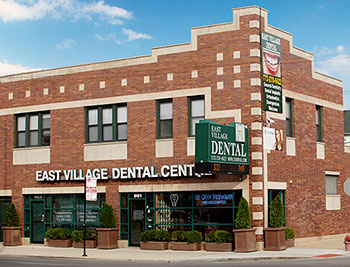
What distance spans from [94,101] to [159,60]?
13.4ft

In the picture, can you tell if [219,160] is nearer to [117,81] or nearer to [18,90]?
[117,81]

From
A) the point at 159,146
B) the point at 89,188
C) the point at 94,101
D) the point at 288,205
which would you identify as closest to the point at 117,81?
the point at 94,101

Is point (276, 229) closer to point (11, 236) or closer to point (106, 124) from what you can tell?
point (106, 124)

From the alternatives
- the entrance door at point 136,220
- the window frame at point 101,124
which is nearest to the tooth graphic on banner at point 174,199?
the entrance door at point 136,220

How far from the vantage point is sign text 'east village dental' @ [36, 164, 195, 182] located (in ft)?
90.9

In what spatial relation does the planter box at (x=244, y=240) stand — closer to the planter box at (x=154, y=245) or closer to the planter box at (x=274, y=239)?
the planter box at (x=274, y=239)

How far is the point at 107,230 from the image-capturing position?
1120 inches

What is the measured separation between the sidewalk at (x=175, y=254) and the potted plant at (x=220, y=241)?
488 millimetres

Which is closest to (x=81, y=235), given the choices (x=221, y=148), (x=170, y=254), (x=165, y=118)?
(x=170, y=254)

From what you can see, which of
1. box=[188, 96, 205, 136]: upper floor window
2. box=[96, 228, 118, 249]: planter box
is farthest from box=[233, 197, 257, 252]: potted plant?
box=[96, 228, 118, 249]: planter box

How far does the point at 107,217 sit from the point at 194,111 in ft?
21.2

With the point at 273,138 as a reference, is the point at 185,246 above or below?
below

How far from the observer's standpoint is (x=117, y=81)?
3006 centimetres

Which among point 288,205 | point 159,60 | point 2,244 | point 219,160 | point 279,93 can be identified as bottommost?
point 2,244
